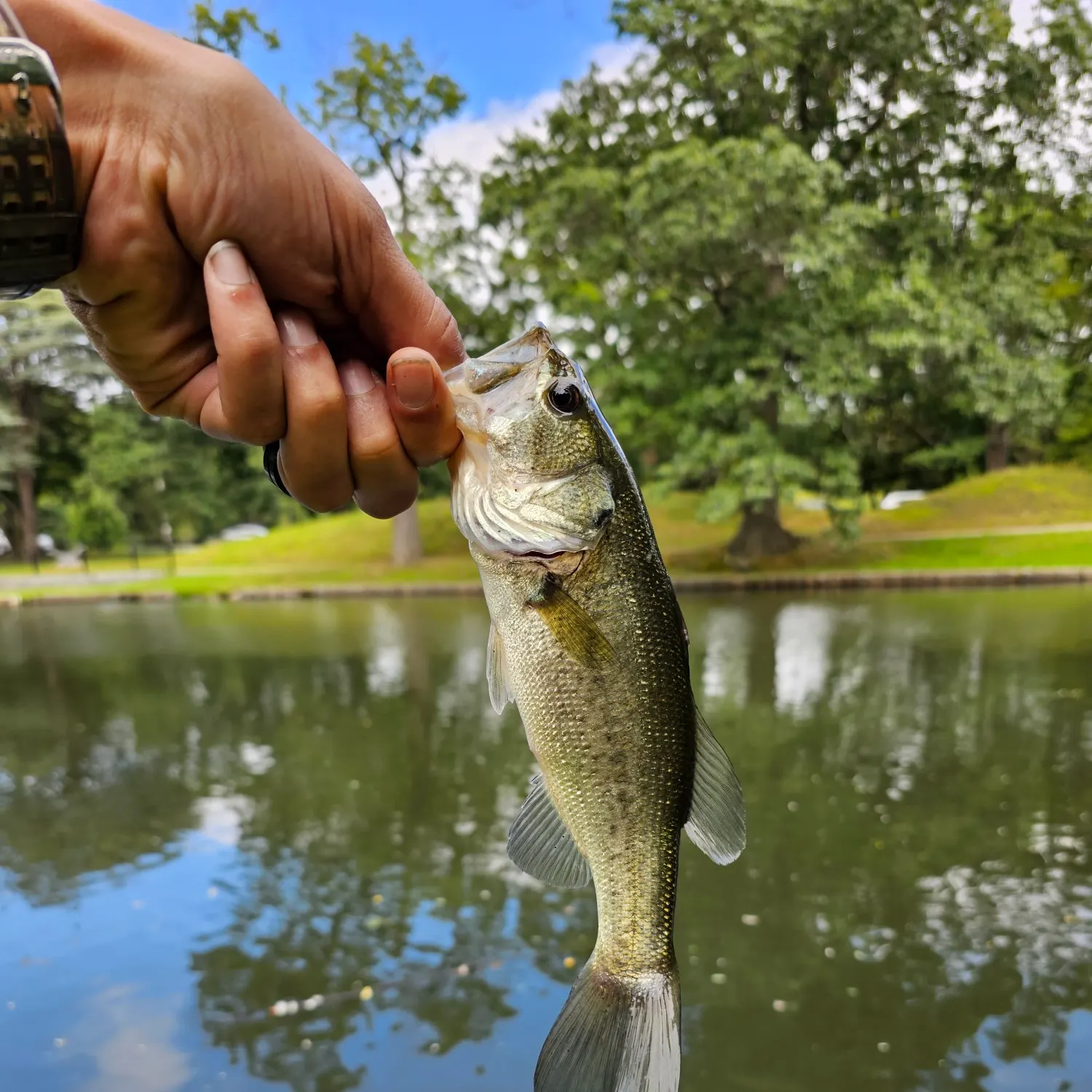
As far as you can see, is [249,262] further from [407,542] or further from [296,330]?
[407,542]

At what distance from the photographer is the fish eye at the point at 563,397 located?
1.81m

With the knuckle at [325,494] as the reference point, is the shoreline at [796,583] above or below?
below

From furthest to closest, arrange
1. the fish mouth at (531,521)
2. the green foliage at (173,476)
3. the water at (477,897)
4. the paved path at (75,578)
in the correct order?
the green foliage at (173,476) < the paved path at (75,578) < the water at (477,897) < the fish mouth at (531,521)

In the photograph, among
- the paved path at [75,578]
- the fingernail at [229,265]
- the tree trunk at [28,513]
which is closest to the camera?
the fingernail at [229,265]

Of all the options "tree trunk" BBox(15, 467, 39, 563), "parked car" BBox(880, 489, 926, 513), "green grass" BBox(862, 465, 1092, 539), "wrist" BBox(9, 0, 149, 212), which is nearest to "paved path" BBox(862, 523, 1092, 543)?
"green grass" BBox(862, 465, 1092, 539)

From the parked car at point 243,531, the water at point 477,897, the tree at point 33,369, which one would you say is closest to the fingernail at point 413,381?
the water at point 477,897

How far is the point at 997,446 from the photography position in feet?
108

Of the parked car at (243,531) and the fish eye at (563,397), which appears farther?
the parked car at (243,531)

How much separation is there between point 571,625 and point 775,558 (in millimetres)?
21004

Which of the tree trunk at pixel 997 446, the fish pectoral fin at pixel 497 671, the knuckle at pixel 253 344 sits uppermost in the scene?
the tree trunk at pixel 997 446

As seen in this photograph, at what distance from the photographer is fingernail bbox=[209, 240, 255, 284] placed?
1659mm

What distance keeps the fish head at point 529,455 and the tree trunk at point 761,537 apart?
2079 centimetres

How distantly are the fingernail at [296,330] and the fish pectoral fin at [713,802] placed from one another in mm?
1130

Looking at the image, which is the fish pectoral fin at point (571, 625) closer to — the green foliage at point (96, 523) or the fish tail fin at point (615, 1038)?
the fish tail fin at point (615, 1038)
